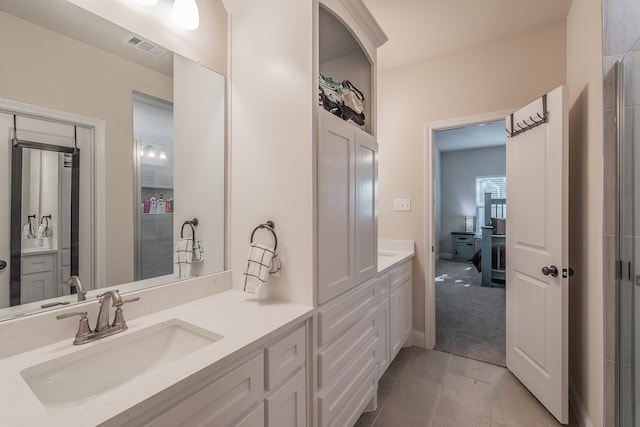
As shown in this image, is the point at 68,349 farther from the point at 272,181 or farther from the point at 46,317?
the point at 272,181

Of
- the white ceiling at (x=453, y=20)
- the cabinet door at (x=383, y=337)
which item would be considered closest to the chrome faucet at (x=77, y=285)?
the cabinet door at (x=383, y=337)

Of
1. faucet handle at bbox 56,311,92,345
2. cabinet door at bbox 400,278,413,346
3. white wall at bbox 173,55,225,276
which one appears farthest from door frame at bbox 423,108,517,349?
faucet handle at bbox 56,311,92,345

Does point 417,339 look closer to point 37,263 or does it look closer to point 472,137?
point 37,263

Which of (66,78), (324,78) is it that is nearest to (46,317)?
(66,78)

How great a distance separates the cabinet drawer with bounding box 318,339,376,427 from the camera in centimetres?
130

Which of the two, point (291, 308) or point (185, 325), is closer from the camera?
point (185, 325)

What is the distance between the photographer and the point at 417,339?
2.67 meters

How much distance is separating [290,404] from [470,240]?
21.5 ft

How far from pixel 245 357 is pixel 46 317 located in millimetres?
672

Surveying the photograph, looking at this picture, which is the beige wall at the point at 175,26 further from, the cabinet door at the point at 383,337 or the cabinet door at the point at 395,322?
the cabinet door at the point at 395,322

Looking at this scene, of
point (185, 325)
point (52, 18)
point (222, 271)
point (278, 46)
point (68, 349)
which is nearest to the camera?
point (68, 349)

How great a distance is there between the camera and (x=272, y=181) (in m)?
1.37

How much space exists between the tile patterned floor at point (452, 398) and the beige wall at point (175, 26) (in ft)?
7.54

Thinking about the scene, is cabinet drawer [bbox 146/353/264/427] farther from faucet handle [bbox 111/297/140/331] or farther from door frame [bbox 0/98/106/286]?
door frame [bbox 0/98/106/286]
